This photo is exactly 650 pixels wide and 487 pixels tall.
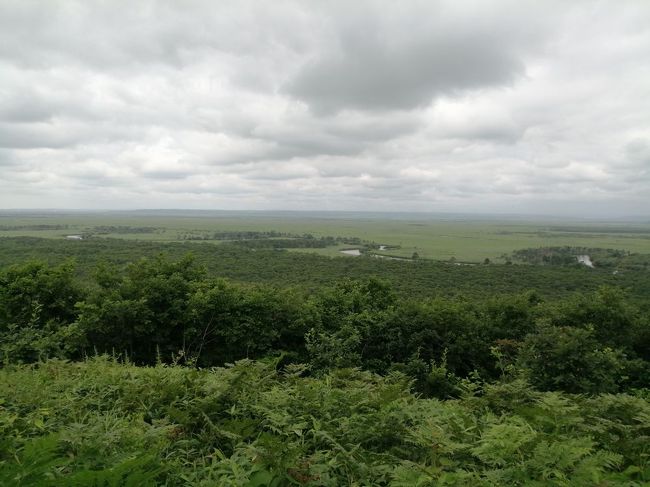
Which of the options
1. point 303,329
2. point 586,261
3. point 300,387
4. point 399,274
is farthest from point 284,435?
point 586,261

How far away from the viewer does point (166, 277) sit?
560 inches

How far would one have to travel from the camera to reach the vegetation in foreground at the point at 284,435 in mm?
2963

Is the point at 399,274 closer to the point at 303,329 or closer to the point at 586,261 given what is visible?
the point at 303,329

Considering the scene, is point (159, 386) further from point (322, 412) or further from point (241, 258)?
point (241, 258)

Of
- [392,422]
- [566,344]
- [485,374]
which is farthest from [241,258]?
[392,422]

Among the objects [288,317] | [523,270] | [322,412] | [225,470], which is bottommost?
[523,270]

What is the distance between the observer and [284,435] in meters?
4.18

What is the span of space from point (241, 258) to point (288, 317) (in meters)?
52.2

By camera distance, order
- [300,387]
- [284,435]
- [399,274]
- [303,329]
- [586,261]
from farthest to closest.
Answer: [586,261] < [399,274] < [303,329] < [300,387] < [284,435]

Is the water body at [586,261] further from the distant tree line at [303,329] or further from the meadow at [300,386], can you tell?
the distant tree line at [303,329]

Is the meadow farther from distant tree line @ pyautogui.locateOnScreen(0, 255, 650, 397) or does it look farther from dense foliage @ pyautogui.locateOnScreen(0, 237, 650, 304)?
dense foliage @ pyautogui.locateOnScreen(0, 237, 650, 304)

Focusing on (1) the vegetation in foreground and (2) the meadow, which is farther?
(2) the meadow

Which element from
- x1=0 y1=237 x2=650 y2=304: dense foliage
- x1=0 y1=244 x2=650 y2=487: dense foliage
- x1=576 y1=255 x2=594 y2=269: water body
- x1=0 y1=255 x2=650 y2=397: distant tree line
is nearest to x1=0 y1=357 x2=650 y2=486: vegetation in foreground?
x1=0 y1=244 x2=650 y2=487: dense foliage

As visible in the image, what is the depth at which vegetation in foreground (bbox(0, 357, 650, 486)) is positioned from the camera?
2963 millimetres
